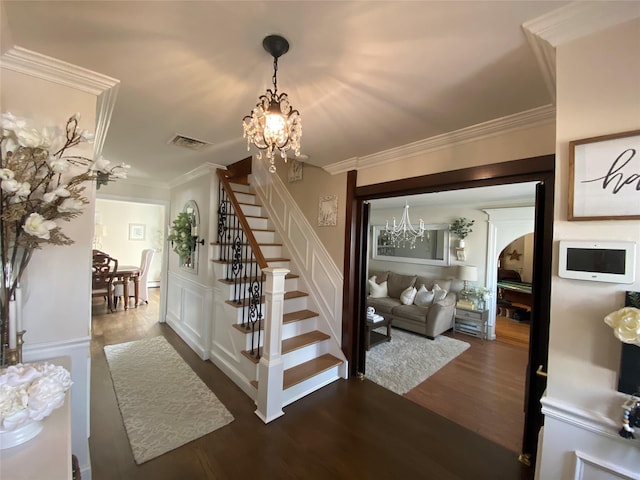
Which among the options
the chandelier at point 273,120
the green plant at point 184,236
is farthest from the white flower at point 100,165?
the green plant at point 184,236

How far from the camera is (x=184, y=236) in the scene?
11.8 feet

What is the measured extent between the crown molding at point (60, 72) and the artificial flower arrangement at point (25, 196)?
1.15 ft

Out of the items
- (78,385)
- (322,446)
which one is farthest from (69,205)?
(322,446)

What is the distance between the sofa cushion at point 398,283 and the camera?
17.4 feet

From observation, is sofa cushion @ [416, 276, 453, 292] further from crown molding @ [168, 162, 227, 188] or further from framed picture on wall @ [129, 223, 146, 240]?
framed picture on wall @ [129, 223, 146, 240]

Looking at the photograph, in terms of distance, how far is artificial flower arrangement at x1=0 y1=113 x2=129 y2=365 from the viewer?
100cm

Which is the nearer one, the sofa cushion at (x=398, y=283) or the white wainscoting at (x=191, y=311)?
the white wainscoting at (x=191, y=311)

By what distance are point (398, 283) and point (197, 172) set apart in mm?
4298

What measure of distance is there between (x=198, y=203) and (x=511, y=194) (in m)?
4.63

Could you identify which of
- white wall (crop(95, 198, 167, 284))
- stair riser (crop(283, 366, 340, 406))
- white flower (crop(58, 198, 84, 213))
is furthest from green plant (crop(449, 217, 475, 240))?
white wall (crop(95, 198, 167, 284))

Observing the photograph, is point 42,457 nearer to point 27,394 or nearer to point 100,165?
point 27,394

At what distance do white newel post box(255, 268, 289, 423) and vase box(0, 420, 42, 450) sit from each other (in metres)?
1.38

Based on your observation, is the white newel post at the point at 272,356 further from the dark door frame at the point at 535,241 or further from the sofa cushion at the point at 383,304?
the sofa cushion at the point at 383,304

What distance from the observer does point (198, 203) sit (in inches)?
142
